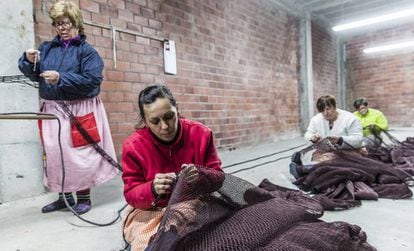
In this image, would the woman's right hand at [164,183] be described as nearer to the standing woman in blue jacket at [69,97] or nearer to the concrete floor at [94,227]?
the concrete floor at [94,227]

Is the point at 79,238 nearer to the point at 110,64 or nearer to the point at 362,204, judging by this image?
the point at 362,204

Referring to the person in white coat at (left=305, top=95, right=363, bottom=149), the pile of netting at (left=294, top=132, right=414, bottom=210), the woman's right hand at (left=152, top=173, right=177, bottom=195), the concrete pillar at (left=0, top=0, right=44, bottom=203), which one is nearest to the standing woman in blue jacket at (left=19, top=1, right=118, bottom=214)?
the concrete pillar at (left=0, top=0, right=44, bottom=203)

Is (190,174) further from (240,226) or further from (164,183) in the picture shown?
(240,226)

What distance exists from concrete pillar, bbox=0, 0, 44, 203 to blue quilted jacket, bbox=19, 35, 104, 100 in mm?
471

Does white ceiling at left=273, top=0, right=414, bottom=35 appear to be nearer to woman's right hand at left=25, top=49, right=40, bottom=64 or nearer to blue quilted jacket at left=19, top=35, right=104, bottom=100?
blue quilted jacket at left=19, top=35, right=104, bottom=100

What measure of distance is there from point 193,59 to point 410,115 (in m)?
6.59

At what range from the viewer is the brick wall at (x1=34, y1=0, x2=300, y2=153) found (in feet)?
9.78

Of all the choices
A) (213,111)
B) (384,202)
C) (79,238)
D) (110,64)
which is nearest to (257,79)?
(213,111)

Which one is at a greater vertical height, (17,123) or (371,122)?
(17,123)

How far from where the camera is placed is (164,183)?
1.00 m

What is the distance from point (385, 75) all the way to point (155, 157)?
8.46m

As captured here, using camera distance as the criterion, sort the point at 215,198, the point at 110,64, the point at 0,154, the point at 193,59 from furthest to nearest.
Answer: the point at 193,59 → the point at 110,64 → the point at 0,154 → the point at 215,198

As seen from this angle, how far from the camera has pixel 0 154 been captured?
6.73 feet

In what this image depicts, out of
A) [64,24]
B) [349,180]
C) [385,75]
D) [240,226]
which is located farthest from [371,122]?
[385,75]
